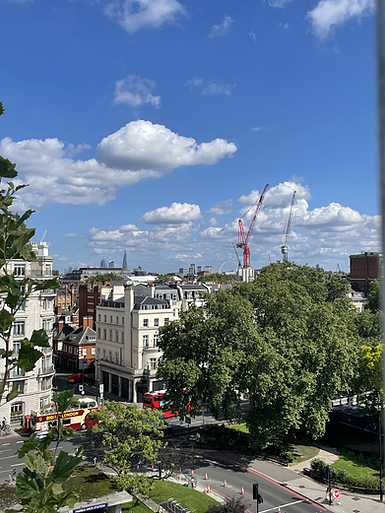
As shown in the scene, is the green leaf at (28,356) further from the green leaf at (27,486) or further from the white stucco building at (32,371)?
the white stucco building at (32,371)

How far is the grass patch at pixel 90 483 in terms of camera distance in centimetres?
2512

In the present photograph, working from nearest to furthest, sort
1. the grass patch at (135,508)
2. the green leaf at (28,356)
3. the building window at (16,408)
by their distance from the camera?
the green leaf at (28,356) < the grass patch at (135,508) < the building window at (16,408)

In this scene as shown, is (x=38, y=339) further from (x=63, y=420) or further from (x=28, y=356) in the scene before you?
(x=63, y=420)

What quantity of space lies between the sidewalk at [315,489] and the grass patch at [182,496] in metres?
6.83

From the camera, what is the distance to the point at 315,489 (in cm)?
3200

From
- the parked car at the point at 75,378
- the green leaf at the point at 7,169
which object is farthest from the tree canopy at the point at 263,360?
the parked car at the point at 75,378

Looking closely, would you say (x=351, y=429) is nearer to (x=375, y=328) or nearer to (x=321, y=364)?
(x=321, y=364)

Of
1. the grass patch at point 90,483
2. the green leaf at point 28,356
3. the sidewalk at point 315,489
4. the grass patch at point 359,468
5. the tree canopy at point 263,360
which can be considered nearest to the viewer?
the green leaf at point 28,356

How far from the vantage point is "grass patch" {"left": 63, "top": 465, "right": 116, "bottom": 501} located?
2512 centimetres

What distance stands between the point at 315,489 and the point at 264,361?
9.71 m

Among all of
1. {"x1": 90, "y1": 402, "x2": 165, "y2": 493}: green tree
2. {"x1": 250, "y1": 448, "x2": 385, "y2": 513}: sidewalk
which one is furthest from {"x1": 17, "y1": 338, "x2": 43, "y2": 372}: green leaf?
{"x1": 250, "y1": 448, "x2": 385, "y2": 513}: sidewalk

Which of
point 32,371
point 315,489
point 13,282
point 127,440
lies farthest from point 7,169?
point 32,371

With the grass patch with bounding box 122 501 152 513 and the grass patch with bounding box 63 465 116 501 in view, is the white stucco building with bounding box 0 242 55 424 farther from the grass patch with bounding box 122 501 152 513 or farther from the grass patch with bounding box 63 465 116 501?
the grass patch with bounding box 122 501 152 513

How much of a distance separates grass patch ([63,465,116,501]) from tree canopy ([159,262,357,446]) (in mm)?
10378
